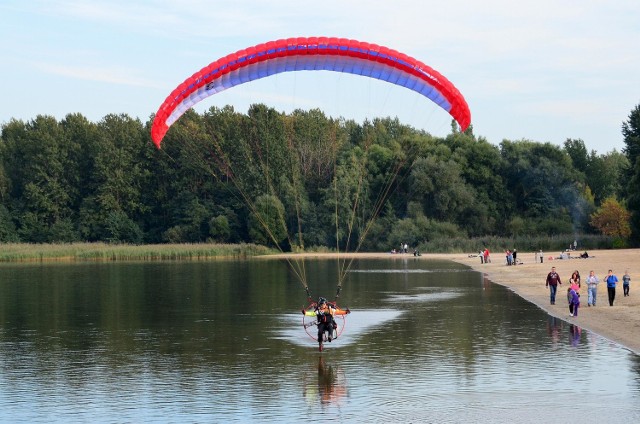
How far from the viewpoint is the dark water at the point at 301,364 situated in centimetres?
1656

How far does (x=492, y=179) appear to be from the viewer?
96.3 m

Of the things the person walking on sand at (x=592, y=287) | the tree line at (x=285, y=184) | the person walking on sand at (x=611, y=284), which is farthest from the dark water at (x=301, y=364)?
the tree line at (x=285, y=184)

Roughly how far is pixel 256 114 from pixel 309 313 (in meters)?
72.5

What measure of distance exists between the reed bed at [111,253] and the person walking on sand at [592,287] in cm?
5962

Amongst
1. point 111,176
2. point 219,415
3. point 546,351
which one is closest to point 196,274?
point 546,351

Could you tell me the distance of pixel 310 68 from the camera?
26.1 metres

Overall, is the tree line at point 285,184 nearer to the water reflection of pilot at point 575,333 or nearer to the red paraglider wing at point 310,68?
the water reflection of pilot at point 575,333

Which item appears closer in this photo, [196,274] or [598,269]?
[598,269]

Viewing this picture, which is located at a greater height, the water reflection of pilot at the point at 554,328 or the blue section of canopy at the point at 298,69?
the blue section of canopy at the point at 298,69

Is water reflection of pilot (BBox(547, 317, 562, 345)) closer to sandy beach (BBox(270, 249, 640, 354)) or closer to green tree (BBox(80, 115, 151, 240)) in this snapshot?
sandy beach (BBox(270, 249, 640, 354))

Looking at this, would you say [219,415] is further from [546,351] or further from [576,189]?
[576,189]

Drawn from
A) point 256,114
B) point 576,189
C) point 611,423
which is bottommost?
point 611,423

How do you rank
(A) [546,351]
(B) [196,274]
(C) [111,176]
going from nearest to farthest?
(A) [546,351], (B) [196,274], (C) [111,176]

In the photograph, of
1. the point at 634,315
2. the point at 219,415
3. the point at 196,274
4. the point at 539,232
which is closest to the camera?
the point at 219,415
